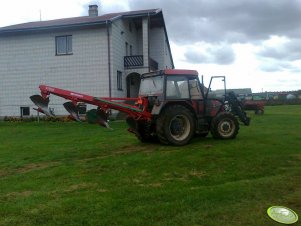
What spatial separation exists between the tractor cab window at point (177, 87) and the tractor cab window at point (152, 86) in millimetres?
234

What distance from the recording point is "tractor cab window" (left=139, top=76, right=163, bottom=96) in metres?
13.0

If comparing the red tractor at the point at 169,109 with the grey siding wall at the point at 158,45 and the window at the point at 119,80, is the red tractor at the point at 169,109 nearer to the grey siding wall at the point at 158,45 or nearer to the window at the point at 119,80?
the window at the point at 119,80

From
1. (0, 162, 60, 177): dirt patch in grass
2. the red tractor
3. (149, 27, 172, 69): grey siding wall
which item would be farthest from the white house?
(0, 162, 60, 177): dirt patch in grass

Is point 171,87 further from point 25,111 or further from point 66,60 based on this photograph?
point 25,111

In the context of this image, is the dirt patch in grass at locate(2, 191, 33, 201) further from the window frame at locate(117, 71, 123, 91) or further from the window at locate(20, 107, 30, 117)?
the window at locate(20, 107, 30, 117)

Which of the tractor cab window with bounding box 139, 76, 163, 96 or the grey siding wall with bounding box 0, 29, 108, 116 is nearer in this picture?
the tractor cab window with bounding box 139, 76, 163, 96

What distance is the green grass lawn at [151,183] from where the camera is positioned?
6.54 m

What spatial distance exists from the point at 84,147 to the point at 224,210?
7.66 metres

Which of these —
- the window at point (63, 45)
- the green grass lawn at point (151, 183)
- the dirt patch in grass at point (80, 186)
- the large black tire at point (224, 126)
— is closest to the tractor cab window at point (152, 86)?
the green grass lawn at point (151, 183)

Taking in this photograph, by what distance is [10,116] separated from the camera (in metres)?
28.6

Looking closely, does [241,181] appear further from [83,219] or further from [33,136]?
[33,136]

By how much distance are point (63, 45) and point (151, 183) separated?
20792 mm

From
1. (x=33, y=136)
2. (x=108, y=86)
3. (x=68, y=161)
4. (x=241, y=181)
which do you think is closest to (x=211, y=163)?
(x=241, y=181)

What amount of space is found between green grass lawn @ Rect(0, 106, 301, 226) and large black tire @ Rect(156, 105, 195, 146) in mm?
332
